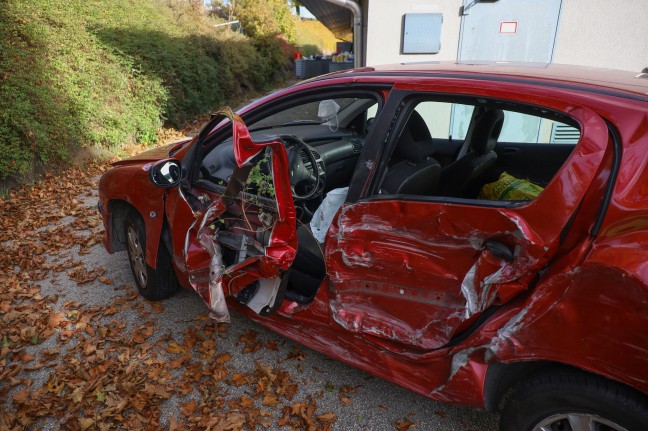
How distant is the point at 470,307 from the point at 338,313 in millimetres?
684

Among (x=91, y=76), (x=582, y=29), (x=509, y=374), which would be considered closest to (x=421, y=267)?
(x=509, y=374)

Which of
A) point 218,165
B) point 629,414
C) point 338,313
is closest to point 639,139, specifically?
point 629,414

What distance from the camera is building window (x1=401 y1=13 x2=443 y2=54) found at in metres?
6.04

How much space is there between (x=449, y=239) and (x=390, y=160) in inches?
24.5

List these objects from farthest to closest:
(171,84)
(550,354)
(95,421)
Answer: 1. (171,84)
2. (95,421)
3. (550,354)

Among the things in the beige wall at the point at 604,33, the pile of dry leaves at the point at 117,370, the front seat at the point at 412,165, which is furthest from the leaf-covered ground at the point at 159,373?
the beige wall at the point at 604,33

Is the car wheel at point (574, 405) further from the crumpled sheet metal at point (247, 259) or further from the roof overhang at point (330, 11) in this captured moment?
the roof overhang at point (330, 11)

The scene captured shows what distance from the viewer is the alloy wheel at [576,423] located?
1.47 meters

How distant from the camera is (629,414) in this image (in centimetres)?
139

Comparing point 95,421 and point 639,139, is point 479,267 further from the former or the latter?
point 95,421

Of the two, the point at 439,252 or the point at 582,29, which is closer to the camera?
the point at 439,252

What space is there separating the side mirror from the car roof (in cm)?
121

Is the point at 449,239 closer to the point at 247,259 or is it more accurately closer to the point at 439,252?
the point at 439,252

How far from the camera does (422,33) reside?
611cm
